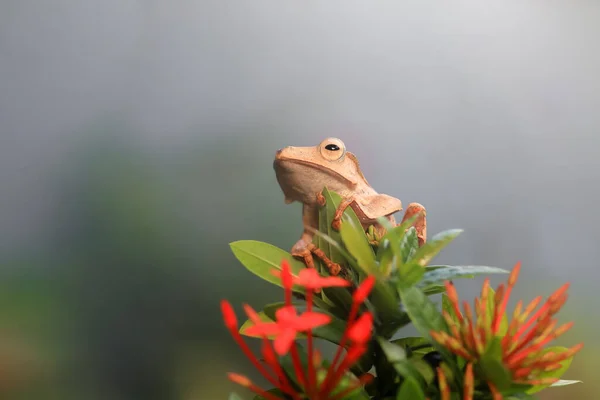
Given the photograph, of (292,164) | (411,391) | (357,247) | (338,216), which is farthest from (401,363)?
(292,164)

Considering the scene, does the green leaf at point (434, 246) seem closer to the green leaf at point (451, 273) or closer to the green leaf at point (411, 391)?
the green leaf at point (451, 273)

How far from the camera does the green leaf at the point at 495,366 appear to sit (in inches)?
17.8

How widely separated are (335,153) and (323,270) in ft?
0.69

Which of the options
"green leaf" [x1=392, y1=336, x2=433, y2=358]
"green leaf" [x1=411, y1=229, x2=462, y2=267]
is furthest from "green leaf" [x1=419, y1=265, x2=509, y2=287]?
"green leaf" [x1=392, y1=336, x2=433, y2=358]

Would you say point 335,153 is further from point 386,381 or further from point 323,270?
point 386,381

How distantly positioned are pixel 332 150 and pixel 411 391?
41 cm

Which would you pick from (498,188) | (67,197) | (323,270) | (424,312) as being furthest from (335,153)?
(498,188)

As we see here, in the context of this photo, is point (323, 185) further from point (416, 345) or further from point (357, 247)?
point (416, 345)

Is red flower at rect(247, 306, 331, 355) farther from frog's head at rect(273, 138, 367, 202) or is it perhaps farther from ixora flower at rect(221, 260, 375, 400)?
frog's head at rect(273, 138, 367, 202)

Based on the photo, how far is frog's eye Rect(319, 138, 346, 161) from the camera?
73 cm

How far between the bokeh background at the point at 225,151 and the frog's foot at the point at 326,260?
285 mm

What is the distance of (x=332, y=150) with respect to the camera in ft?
2.40

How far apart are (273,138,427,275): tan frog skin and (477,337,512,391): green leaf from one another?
29cm

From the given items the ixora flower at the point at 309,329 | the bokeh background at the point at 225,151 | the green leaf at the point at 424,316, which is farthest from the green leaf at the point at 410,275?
the bokeh background at the point at 225,151
